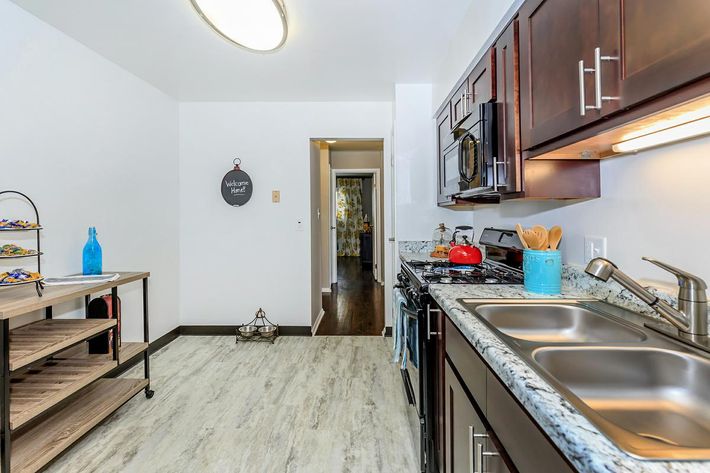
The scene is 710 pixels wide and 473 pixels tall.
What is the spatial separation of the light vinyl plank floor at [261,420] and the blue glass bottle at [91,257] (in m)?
0.91

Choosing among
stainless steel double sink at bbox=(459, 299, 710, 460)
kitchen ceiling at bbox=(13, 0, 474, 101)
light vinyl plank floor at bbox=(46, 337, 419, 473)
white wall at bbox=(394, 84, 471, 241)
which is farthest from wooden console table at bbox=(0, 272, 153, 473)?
white wall at bbox=(394, 84, 471, 241)

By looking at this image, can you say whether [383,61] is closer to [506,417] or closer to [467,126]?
[467,126]

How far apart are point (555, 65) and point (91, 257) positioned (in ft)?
8.67

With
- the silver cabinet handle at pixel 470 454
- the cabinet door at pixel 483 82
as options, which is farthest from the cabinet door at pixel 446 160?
the silver cabinet handle at pixel 470 454

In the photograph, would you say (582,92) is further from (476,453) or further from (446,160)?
(446,160)

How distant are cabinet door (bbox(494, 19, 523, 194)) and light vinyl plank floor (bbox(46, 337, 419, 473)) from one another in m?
1.44

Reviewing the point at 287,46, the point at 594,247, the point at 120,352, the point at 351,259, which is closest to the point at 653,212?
the point at 594,247

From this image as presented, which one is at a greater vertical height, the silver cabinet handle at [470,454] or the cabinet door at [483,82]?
the cabinet door at [483,82]

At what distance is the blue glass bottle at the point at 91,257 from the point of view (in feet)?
7.03

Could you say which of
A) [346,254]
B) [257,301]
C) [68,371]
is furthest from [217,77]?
[346,254]

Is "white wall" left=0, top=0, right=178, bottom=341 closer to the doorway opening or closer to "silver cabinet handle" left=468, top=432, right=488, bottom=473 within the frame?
the doorway opening

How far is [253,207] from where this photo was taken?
137 inches

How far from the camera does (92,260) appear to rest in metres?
2.16

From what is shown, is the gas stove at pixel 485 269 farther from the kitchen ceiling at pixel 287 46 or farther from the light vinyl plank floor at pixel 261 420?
the kitchen ceiling at pixel 287 46
